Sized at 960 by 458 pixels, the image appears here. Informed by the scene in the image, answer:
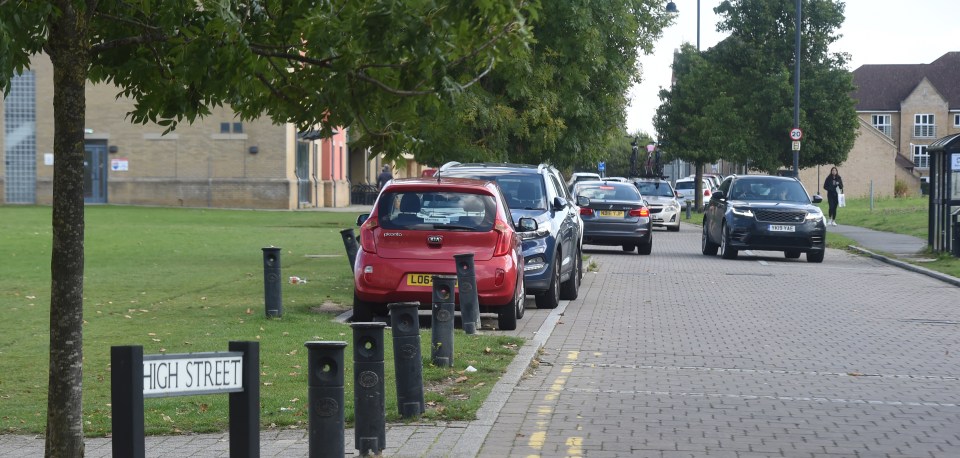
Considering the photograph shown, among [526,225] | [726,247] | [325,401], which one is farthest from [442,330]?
[726,247]

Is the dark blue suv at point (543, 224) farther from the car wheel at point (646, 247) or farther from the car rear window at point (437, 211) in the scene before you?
the car wheel at point (646, 247)

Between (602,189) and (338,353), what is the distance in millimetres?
24966

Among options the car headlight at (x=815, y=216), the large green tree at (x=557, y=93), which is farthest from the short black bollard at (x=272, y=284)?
the car headlight at (x=815, y=216)

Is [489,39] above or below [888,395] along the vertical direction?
above

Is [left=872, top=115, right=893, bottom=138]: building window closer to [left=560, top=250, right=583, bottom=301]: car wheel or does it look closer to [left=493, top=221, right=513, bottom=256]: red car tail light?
[left=560, top=250, right=583, bottom=301]: car wheel

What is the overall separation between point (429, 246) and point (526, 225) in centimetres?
168

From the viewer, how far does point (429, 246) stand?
547 inches

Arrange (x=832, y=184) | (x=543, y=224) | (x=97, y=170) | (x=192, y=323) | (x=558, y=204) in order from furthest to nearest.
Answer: (x=97, y=170)
(x=832, y=184)
(x=558, y=204)
(x=543, y=224)
(x=192, y=323)

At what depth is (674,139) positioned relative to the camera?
2783 inches

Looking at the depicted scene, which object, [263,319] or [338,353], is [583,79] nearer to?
[263,319]

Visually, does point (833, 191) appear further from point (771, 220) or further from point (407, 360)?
point (407, 360)

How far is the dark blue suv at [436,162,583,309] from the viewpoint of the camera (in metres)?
16.1

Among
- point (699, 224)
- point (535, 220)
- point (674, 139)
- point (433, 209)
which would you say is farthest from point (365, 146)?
point (674, 139)

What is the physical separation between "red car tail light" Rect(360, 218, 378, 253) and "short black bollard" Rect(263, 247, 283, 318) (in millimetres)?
931
